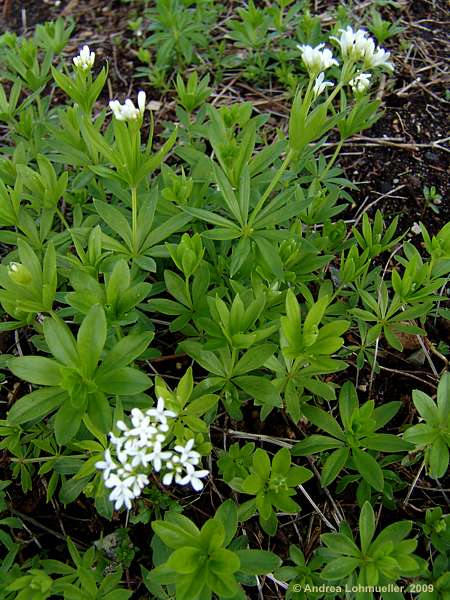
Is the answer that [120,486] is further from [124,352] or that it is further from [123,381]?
[124,352]

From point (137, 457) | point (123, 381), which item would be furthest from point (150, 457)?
point (123, 381)

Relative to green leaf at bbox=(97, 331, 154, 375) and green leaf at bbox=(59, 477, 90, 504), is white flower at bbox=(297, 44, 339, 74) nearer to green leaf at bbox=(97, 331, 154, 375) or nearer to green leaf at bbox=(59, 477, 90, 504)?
green leaf at bbox=(97, 331, 154, 375)

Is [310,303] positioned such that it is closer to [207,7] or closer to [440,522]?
[440,522]

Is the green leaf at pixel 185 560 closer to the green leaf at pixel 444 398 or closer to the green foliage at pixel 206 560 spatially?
Answer: the green foliage at pixel 206 560

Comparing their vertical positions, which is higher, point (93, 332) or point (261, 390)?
point (93, 332)

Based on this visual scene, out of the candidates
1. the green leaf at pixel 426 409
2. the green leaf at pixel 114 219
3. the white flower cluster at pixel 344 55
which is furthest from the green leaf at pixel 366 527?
the white flower cluster at pixel 344 55

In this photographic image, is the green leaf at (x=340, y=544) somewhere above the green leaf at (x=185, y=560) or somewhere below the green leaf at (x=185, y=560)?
below

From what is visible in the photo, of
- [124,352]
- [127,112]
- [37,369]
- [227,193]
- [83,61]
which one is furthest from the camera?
[83,61]

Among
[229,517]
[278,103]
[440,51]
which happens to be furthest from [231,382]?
[440,51]
